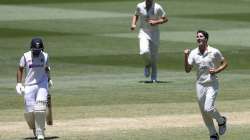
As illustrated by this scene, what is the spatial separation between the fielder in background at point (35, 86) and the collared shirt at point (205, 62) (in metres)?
2.73

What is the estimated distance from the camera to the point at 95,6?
48.5 meters

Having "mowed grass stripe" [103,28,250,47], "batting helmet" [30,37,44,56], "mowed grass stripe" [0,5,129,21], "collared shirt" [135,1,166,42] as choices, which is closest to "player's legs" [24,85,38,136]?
"batting helmet" [30,37,44,56]

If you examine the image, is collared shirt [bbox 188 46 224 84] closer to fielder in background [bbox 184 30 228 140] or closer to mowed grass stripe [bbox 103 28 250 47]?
fielder in background [bbox 184 30 228 140]

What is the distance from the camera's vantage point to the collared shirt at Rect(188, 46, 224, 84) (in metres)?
17.8

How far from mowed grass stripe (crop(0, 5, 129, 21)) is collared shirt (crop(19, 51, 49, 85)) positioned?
2417 centimetres

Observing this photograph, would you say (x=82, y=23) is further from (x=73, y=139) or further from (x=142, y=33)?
(x=73, y=139)

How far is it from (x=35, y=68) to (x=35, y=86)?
0.35 metres

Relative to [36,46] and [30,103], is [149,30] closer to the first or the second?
[36,46]

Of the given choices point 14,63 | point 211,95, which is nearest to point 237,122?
point 211,95

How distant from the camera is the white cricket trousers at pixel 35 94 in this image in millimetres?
18344

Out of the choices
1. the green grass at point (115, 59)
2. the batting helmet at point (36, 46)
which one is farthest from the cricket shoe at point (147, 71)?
the batting helmet at point (36, 46)

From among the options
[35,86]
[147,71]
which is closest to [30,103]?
[35,86]

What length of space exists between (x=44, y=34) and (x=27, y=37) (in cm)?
100

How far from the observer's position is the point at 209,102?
17562 millimetres
